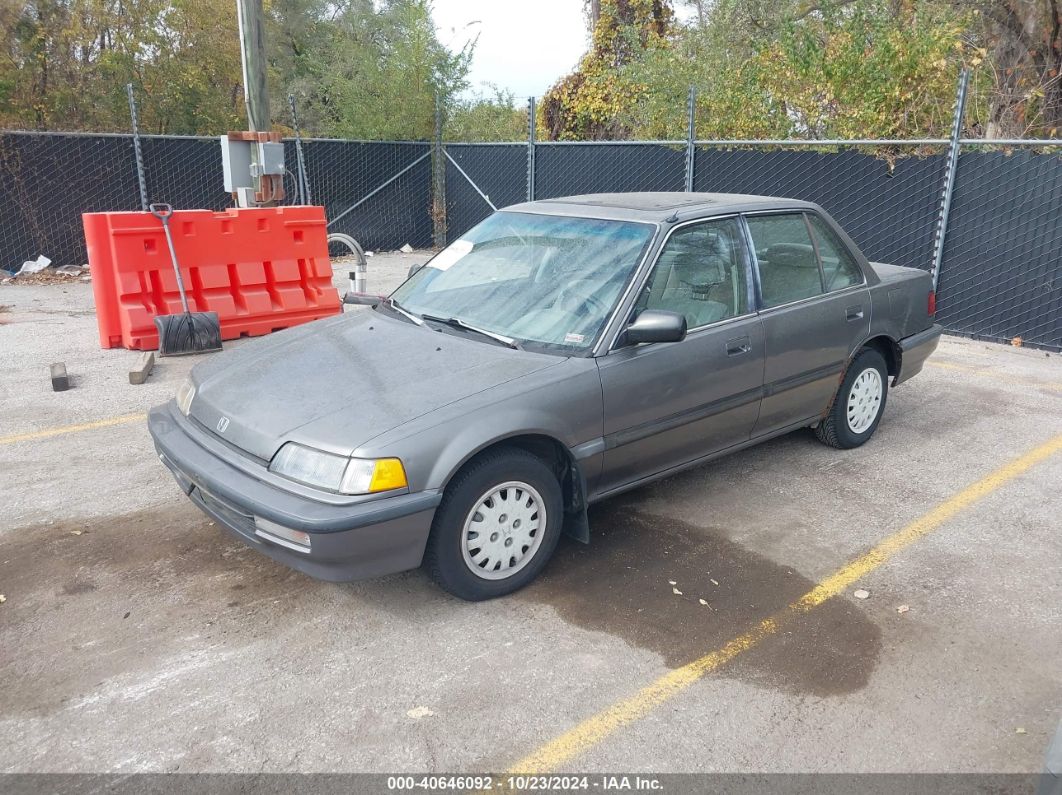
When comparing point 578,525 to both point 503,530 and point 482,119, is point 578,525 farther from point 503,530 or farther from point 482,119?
point 482,119

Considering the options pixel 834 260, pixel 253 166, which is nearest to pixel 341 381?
pixel 834 260

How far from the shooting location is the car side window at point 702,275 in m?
4.36

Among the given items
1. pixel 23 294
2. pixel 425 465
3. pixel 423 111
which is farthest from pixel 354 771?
pixel 423 111

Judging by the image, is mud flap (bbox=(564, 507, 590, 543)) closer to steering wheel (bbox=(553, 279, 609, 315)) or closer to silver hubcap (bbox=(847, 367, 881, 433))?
steering wheel (bbox=(553, 279, 609, 315))

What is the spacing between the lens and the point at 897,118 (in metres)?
10.5

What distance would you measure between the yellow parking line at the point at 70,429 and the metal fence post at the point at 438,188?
10.2 m

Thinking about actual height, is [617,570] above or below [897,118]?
below

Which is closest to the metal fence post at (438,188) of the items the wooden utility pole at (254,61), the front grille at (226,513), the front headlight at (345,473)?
the wooden utility pole at (254,61)

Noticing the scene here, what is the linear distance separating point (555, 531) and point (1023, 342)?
7087mm

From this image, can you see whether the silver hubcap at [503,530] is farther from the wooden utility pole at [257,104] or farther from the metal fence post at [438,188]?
the metal fence post at [438,188]

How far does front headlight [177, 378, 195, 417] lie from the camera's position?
4.13 meters

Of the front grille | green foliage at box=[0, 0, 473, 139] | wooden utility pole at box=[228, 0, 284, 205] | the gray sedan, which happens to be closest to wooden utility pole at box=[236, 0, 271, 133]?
wooden utility pole at box=[228, 0, 284, 205]

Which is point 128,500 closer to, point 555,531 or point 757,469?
point 555,531

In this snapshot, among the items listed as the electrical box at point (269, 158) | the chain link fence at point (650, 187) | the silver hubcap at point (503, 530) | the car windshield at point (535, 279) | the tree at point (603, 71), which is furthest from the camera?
the tree at point (603, 71)
